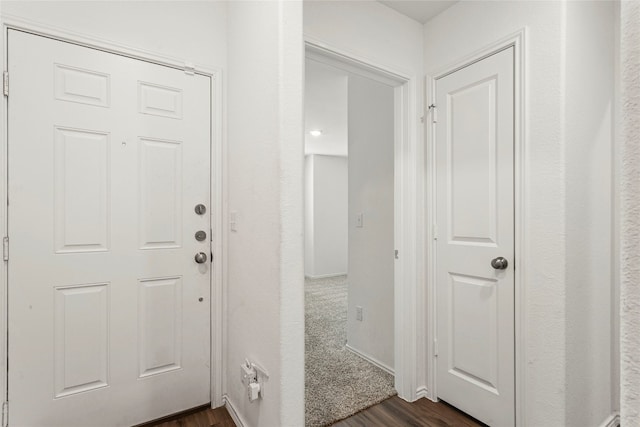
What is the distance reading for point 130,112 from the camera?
175cm

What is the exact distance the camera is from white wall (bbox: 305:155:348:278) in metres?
6.54

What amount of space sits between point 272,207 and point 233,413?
1262 millimetres

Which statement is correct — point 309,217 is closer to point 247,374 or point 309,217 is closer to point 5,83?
point 247,374

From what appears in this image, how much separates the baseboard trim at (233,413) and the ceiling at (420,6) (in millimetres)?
2546

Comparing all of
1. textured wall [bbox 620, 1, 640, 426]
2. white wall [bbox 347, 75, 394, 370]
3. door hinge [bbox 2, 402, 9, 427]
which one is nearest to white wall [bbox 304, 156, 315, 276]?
white wall [bbox 347, 75, 394, 370]

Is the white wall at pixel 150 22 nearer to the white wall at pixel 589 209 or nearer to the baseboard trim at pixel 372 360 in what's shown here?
the white wall at pixel 589 209

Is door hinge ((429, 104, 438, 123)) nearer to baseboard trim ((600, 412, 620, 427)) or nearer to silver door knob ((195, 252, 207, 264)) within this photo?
silver door knob ((195, 252, 207, 264))

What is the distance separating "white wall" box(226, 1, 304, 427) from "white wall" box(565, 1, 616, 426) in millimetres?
1249

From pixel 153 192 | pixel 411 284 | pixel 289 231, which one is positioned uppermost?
pixel 153 192

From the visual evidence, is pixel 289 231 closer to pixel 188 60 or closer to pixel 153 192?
pixel 153 192

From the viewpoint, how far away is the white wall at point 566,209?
1533mm

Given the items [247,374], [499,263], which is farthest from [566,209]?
[247,374]

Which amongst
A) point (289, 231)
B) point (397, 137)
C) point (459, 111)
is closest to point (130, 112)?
point (289, 231)

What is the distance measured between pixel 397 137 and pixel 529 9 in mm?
922
